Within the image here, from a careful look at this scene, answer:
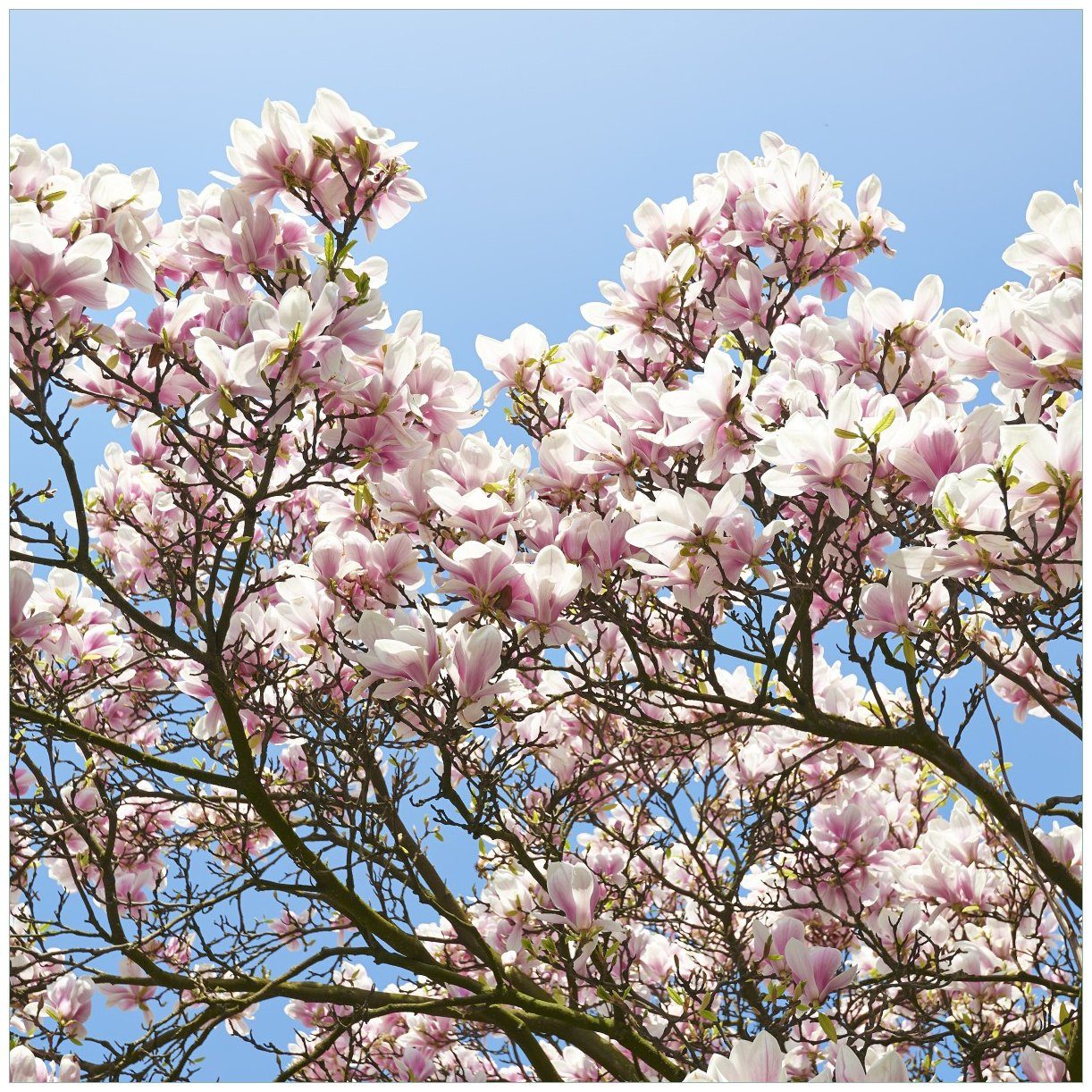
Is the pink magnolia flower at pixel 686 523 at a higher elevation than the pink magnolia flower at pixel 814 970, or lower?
higher

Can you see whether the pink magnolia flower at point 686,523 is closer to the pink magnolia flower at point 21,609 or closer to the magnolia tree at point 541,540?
the magnolia tree at point 541,540

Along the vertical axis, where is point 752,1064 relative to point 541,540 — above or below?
below

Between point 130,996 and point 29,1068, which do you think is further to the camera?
point 130,996

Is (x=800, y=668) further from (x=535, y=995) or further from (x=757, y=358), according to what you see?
(x=535, y=995)

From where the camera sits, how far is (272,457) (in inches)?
115

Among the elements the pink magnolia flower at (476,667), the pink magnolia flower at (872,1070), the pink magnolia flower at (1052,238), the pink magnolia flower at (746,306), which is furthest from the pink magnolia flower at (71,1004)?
the pink magnolia flower at (1052,238)

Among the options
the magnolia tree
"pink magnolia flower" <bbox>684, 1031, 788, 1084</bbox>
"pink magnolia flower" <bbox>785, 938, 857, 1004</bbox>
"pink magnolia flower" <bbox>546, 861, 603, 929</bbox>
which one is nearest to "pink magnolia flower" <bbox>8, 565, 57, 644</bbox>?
the magnolia tree

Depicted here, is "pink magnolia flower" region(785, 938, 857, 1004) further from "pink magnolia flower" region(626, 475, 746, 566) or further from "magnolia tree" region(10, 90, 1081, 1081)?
"pink magnolia flower" region(626, 475, 746, 566)

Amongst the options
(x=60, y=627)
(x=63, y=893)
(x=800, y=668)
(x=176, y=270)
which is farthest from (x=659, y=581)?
(x=63, y=893)

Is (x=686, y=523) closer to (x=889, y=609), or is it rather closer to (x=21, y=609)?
(x=889, y=609)

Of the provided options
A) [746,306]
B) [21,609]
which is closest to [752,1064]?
[746,306]

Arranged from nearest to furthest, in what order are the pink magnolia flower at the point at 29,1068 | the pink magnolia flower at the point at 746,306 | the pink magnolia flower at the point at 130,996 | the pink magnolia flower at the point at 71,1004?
1. the pink magnolia flower at the point at 29,1068
2. the pink magnolia flower at the point at 746,306
3. the pink magnolia flower at the point at 130,996
4. the pink magnolia flower at the point at 71,1004

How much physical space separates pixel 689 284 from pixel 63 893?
3.83 m

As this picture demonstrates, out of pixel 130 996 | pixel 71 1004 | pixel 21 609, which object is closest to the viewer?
pixel 21 609
